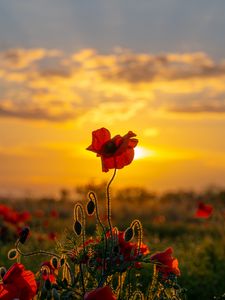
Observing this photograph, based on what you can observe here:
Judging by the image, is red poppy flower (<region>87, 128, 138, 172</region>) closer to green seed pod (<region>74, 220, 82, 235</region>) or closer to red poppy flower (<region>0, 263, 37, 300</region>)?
green seed pod (<region>74, 220, 82, 235</region>)

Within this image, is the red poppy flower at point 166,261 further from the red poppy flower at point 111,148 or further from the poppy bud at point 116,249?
the red poppy flower at point 111,148

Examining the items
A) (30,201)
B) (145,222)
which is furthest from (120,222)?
(30,201)

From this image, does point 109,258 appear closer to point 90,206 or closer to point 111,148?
point 90,206

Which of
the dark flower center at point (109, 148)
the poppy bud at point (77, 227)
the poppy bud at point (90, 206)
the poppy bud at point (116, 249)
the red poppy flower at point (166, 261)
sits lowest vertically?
the red poppy flower at point (166, 261)

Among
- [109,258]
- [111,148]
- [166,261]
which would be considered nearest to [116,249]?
[109,258]

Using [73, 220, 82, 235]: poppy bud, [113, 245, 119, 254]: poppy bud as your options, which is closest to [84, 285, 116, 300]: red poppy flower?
[113, 245, 119, 254]: poppy bud

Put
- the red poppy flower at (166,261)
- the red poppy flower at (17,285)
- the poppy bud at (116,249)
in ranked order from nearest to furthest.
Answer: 1. the red poppy flower at (17,285)
2. the poppy bud at (116,249)
3. the red poppy flower at (166,261)

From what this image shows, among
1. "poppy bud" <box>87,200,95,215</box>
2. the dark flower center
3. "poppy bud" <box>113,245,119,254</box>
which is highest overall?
the dark flower center

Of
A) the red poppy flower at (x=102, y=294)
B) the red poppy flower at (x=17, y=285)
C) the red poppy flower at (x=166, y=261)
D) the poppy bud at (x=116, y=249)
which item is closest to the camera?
the red poppy flower at (x=102, y=294)

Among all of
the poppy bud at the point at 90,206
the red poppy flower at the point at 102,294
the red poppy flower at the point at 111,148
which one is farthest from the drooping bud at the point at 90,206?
the red poppy flower at the point at 102,294
